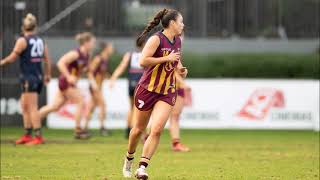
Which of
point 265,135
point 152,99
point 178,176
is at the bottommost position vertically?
point 265,135

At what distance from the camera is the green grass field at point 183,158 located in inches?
500

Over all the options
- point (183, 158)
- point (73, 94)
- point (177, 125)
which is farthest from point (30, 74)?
point (183, 158)

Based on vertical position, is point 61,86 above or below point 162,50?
below

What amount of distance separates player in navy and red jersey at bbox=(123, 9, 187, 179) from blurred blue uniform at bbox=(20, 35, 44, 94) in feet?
21.4

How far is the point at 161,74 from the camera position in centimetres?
1182

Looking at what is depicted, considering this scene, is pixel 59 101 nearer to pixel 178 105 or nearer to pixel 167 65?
pixel 178 105

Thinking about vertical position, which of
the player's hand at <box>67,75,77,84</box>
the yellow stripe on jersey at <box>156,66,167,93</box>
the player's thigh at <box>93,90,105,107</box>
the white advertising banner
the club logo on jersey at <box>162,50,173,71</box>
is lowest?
the white advertising banner

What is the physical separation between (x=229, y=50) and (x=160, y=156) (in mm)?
13646

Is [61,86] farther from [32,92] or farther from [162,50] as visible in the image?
[162,50]

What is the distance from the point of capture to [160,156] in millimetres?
15719

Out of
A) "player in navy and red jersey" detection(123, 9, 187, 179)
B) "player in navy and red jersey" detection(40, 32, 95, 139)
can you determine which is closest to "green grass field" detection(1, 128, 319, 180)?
"player in navy and red jersey" detection(40, 32, 95, 139)

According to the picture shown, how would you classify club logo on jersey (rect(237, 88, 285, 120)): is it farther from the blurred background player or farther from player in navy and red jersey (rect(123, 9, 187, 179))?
player in navy and red jersey (rect(123, 9, 187, 179))

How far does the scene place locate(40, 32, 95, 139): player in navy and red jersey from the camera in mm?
19594

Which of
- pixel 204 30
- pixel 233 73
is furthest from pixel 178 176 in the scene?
pixel 204 30
